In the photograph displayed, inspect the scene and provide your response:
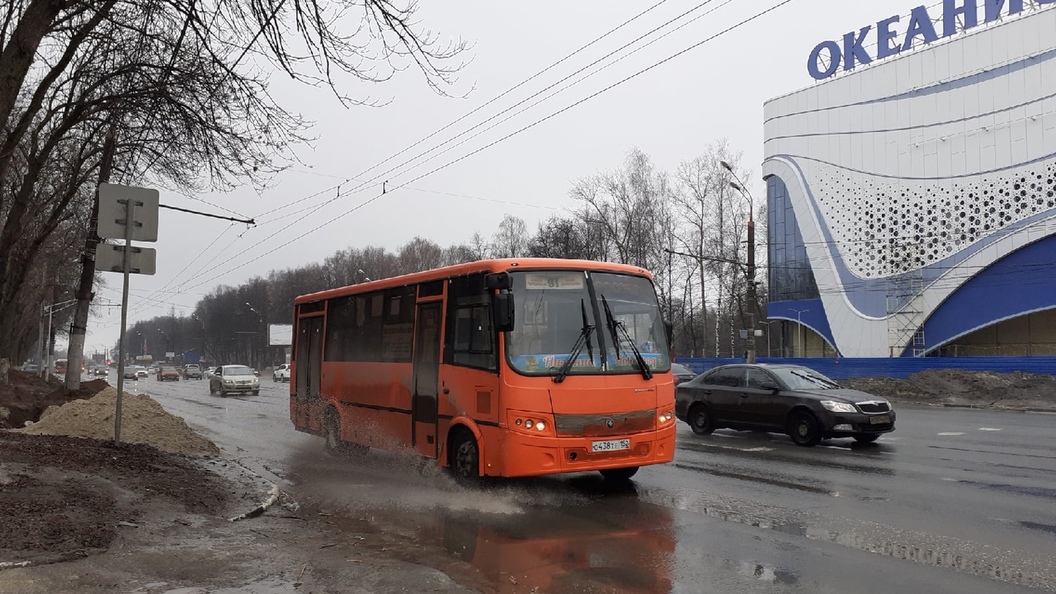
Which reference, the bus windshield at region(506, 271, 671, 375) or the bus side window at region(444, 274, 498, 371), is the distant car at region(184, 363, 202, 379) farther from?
the bus windshield at region(506, 271, 671, 375)

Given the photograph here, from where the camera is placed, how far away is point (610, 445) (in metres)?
9.24

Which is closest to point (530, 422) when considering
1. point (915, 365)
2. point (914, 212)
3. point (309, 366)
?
point (309, 366)

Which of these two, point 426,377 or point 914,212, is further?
point 914,212

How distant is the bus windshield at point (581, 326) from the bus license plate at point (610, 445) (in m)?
0.82

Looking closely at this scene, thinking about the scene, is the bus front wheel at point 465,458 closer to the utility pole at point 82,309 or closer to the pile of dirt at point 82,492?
the pile of dirt at point 82,492

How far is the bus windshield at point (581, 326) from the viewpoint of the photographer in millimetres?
9203

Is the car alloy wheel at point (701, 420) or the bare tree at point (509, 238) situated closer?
the car alloy wheel at point (701, 420)

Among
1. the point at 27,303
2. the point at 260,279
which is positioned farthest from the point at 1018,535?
the point at 260,279

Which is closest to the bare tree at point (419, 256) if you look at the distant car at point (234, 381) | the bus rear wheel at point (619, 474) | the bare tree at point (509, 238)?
the bare tree at point (509, 238)

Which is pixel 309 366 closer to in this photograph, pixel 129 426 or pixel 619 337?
pixel 129 426

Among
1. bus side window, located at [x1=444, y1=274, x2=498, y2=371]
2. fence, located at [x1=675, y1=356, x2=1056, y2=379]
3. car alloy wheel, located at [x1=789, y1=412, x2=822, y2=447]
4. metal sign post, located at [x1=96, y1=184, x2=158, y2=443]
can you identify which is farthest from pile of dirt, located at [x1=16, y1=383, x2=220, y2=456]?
fence, located at [x1=675, y1=356, x2=1056, y2=379]

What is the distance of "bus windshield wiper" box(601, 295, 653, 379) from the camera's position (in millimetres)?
9633

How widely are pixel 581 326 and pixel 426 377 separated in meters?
2.46

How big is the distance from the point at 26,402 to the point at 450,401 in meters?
16.7
